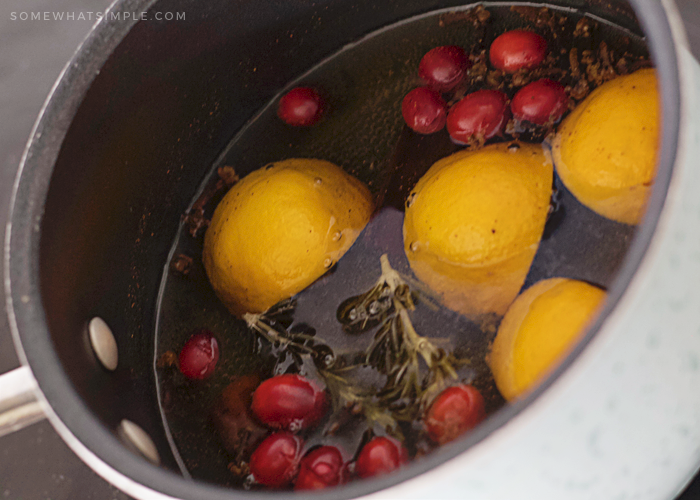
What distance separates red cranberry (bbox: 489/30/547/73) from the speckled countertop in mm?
265

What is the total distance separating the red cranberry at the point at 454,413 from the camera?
0.50m

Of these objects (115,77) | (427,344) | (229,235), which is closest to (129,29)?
(115,77)

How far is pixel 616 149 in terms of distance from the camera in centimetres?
51

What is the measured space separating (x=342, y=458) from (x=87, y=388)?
27 centimetres

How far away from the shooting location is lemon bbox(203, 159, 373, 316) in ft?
1.98

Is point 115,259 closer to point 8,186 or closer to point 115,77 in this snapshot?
point 115,77

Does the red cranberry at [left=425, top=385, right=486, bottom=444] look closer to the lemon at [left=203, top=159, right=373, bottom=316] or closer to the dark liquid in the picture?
the dark liquid

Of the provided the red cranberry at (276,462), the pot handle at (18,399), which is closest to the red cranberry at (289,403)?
the red cranberry at (276,462)

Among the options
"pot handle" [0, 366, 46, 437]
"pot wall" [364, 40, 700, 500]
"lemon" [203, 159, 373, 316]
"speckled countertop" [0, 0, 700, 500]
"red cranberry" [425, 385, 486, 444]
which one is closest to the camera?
"pot wall" [364, 40, 700, 500]

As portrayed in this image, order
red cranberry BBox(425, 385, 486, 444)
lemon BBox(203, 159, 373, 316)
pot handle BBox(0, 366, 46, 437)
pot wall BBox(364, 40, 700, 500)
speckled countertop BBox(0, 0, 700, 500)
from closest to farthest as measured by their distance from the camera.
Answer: pot wall BBox(364, 40, 700, 500), pot handle BBox(0, 366, 46, 437), red cranberry BBox(425, 385, 486, 444), lemon BBox(203, 159, 373, 316), speckled countertop BBox(0, 0, 700, 500)

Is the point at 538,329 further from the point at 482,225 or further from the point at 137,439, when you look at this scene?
the point at 137,439

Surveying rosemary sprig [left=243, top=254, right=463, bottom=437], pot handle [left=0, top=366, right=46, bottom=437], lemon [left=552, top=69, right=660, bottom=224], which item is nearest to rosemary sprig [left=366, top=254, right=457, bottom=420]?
rosemary sprig [left=243, top=254, right=463, bottom=437]

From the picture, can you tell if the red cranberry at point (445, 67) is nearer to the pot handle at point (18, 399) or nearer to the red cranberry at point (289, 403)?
the red cranberry at point (289, 403)

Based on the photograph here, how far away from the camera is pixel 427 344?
58 cm
